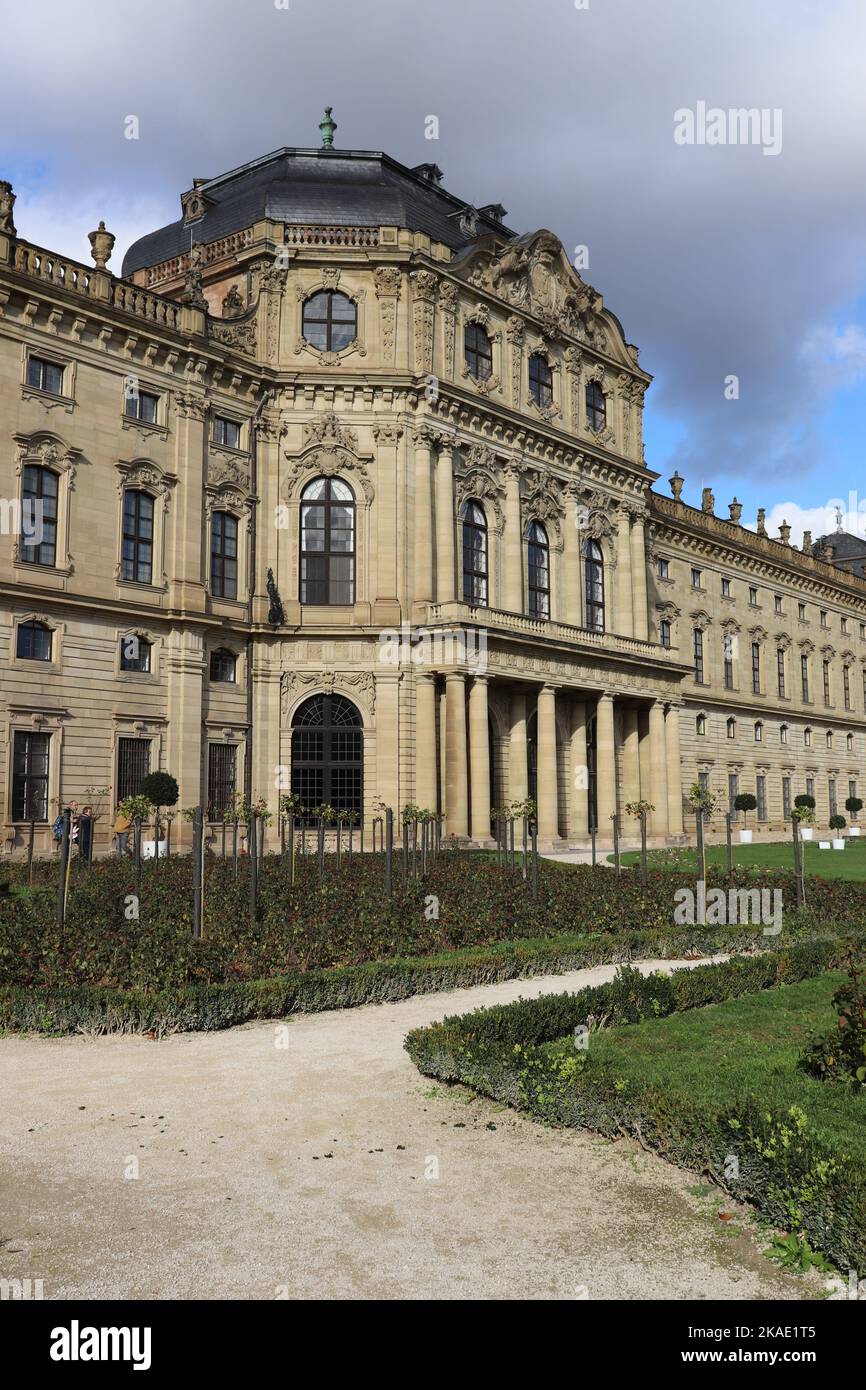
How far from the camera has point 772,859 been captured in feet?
125

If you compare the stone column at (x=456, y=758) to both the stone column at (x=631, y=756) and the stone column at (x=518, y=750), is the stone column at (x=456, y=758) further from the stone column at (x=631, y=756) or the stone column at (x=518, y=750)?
the stone column at (x=631, y=756)

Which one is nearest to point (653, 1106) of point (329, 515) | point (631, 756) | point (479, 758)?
point (479, 758)

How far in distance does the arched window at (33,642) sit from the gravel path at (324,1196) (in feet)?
85.1

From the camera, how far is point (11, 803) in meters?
34.1

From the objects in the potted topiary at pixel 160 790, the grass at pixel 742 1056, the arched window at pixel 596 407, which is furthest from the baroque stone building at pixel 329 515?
the grass at pixel 742 1056

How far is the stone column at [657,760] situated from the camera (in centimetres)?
5169

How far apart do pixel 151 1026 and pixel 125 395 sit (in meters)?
30.2

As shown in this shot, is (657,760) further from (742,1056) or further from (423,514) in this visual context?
(742,1056)

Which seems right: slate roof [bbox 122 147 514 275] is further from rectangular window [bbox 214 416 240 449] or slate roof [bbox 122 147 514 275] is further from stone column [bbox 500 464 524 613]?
stone column [bbox 500 464 524 613]

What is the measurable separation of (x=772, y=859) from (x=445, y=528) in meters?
17.8

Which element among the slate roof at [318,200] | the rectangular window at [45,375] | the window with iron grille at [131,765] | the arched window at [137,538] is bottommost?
the window with iron grille at [131,765]

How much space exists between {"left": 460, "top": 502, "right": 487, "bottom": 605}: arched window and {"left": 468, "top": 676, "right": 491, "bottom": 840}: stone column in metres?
5.81

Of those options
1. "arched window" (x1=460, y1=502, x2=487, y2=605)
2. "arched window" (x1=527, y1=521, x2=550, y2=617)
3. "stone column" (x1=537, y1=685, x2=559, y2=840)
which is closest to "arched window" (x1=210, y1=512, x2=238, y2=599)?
"arched window" (x1=460, y1=502, x2=487, y2=605)

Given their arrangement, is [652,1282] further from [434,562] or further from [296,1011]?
[434,562]
